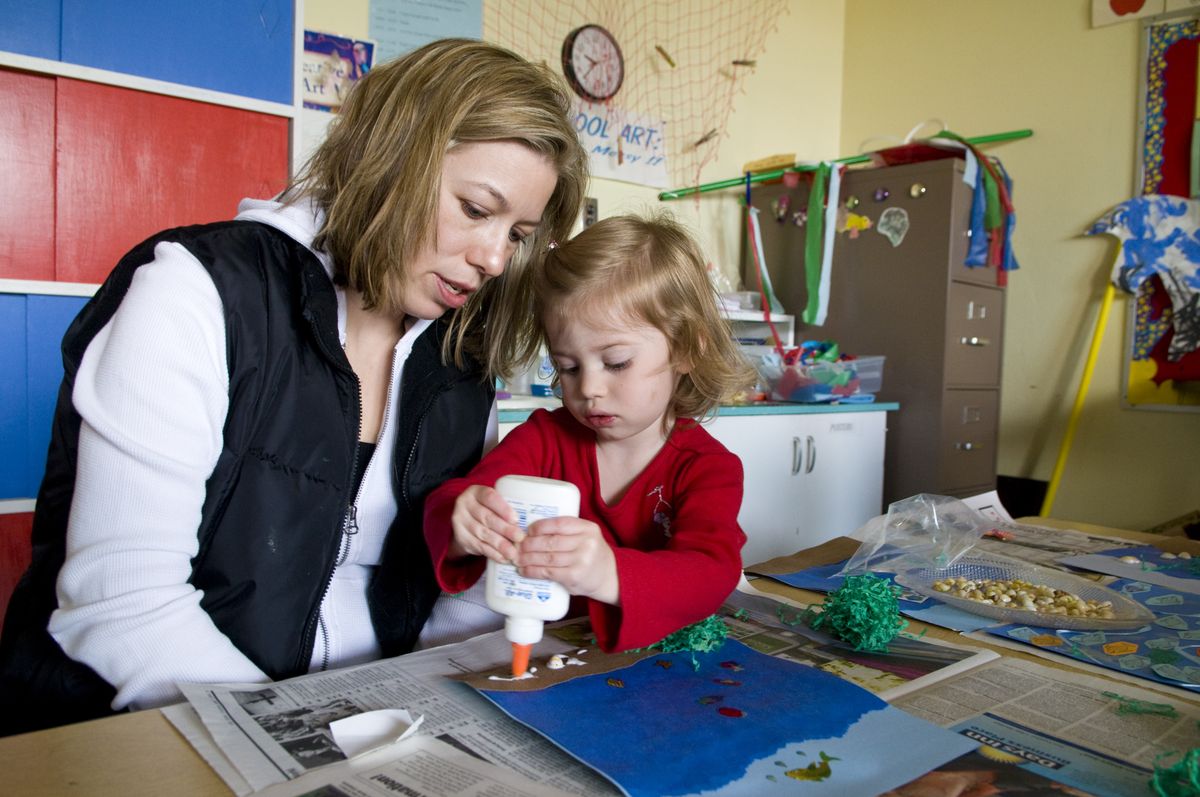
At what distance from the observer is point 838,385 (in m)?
2.84

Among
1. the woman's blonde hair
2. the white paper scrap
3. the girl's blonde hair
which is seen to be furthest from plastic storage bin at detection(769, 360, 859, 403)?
the white paper scrap

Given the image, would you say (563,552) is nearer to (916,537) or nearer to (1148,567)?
(916,537)

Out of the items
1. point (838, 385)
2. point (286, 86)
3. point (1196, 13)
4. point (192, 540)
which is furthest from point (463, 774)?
point (1196, 13)

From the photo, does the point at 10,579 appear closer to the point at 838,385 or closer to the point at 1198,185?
the point at 838,385

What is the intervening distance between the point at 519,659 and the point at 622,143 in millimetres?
2596

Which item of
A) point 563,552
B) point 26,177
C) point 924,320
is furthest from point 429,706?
point 924,320

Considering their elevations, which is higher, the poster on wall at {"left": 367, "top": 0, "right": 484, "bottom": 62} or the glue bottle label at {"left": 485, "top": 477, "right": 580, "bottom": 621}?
the poster on wall at {"left": 367, "top": 0, "right": 484, "bottom": 62}

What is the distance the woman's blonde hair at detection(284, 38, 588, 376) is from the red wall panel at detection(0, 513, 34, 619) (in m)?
0.99

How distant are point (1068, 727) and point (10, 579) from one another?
5.62 ft

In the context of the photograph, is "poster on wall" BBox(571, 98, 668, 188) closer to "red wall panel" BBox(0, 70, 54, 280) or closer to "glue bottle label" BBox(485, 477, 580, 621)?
"red wall panel" BBox(0, 70, 54, 280)

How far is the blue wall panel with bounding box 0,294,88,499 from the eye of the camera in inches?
59.8

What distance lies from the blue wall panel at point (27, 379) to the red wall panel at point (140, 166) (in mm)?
79

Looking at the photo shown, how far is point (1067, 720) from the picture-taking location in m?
0.70

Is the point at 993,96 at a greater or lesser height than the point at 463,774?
greater
